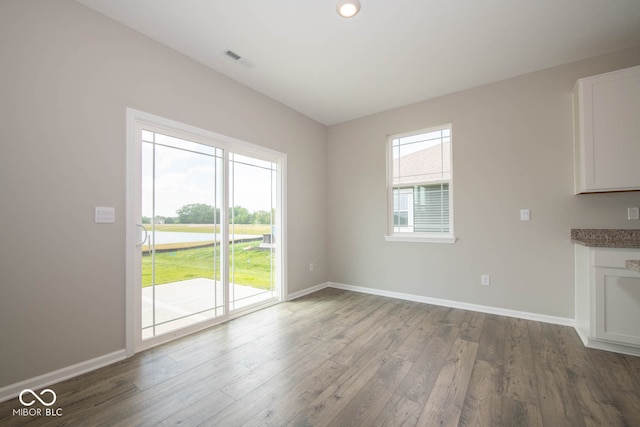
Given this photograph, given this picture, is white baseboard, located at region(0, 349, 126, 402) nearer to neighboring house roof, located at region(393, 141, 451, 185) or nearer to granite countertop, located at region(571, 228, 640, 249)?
neighboring house roof, located at region(393, 141, 451, 185)

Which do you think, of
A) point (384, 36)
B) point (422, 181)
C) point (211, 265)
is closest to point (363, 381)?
point (211, 265)

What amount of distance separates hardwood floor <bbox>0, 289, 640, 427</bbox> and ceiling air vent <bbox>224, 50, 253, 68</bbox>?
9.50 feet

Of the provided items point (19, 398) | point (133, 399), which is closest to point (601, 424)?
point (133, 399)

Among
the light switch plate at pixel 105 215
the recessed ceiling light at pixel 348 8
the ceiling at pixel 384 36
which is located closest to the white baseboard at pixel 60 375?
the light switch plate at pixel 105 215

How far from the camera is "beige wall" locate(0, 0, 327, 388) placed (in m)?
1.76

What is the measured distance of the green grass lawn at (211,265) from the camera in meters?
2.56

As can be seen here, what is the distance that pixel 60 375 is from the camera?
1.91 meters

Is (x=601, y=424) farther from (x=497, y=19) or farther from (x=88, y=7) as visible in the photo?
(x=88, y=7)

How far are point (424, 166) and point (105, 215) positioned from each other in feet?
12.4

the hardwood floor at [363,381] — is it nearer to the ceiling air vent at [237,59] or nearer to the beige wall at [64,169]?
the beige wall at [64,169]

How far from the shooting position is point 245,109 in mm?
3307

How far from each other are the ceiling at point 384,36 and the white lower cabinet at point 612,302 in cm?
200

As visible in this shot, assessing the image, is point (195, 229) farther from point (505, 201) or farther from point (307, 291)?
point (505, 201)

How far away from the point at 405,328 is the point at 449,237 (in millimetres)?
1427
